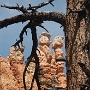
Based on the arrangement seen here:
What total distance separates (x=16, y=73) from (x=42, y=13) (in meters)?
20.0

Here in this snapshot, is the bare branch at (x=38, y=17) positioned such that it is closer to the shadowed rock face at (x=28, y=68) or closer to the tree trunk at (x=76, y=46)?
the tree trunk at (x=76, y=46)

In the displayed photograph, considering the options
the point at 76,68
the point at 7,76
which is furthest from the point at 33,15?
the point at 7,76

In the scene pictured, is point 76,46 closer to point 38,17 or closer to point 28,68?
point 38,17

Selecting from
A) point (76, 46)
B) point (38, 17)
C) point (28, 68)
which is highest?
point (38, 17)

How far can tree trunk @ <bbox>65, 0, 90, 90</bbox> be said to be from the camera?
370cm

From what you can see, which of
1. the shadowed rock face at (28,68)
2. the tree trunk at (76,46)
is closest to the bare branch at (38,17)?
the tree trunk at (76,46)

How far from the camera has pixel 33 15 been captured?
4.55 metres

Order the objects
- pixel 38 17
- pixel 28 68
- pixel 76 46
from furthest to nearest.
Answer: pixel 28 68 → pixel 38 17 → pixel 76 46

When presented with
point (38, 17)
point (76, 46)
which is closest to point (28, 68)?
point (38, 17)

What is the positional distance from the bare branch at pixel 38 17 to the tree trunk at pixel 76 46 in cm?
19

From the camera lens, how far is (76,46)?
385 cm

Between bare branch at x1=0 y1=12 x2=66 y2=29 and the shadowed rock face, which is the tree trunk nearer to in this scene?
bare branch at x1=0 y1=12 x2=66 y2=29

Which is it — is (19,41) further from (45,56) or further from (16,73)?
(45,56)

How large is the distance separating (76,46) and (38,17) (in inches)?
36.7
